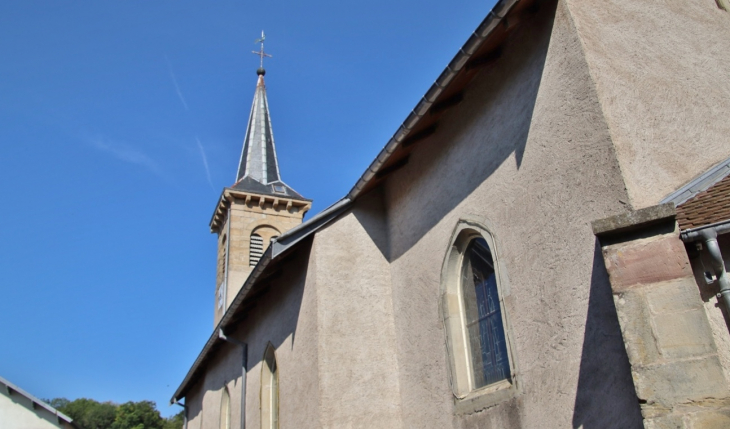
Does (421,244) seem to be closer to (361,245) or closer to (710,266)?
(361,245)

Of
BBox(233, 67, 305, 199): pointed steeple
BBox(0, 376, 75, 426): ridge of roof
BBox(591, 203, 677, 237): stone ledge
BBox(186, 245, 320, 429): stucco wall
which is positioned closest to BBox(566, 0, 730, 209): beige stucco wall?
BBox(591, 203, 677, 237): stone ledge

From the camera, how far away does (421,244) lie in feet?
28.6

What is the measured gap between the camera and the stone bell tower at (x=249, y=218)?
23359mm

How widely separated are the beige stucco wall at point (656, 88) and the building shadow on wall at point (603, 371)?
0.85 meters

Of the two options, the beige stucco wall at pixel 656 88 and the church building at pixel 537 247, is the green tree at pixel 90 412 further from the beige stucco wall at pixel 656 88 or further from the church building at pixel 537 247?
the beige stucco wall at pixel 656 88

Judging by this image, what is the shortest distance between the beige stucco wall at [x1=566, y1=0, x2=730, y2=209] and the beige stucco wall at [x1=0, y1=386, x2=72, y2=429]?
2528 cm

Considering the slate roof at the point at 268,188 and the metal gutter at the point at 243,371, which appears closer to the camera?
the metal gutter at the point at 243,371

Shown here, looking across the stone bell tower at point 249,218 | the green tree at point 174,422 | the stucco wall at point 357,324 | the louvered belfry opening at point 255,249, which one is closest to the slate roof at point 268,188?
Answer: the stone bell tower at point 249,218

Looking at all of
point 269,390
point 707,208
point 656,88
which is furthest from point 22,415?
point 707,208

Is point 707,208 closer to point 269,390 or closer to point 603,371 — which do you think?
point 603,371

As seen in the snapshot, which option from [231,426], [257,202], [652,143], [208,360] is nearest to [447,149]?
[652,143]

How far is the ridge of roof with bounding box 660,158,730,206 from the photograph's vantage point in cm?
540

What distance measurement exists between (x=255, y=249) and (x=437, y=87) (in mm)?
17641

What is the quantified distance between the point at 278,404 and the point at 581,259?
6.82 m
